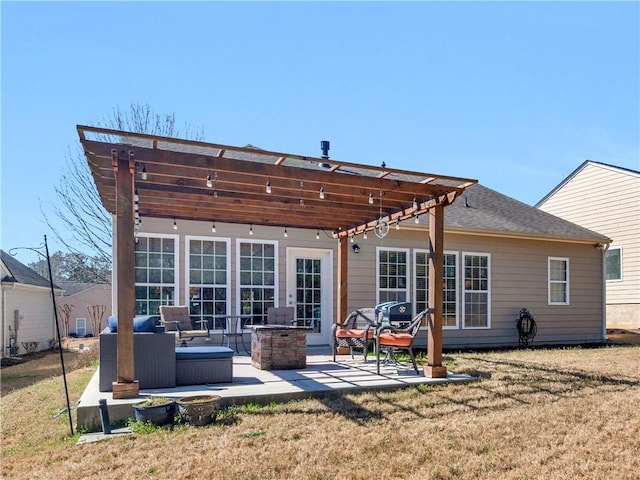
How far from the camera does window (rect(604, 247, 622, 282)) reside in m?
15.9

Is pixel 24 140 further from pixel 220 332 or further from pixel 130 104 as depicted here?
pixel 220 332

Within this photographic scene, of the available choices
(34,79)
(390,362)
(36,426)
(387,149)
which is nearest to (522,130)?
(387,149)

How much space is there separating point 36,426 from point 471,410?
14.1 ft

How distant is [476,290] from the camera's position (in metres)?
11.2

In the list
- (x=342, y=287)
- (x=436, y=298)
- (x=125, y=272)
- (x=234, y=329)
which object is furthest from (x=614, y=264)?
(x=125, y=272)

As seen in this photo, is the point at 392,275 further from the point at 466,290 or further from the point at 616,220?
the point at 616,220

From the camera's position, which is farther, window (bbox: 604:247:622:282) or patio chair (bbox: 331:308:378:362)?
window (bbox: 604:247:622:282)

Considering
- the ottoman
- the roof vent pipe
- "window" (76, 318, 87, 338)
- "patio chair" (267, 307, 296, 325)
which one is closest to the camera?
the ottoman

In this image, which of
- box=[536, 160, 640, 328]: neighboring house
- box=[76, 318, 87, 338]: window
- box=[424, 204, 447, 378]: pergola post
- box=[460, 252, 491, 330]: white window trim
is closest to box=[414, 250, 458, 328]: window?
box=[460, 252, 491, 330]: white window trim

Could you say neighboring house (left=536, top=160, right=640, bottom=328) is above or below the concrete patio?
above

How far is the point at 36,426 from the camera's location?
471cm

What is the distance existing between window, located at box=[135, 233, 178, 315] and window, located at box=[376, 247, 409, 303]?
418 centimetres

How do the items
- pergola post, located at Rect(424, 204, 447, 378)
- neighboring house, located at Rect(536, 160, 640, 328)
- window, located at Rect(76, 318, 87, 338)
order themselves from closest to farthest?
pergola post, located at Rect(424, 204, 447, 378) → neighboring house, located at Rect(536, 160, 640, 328) → window, located at Rect(76, 318, 87, 338)

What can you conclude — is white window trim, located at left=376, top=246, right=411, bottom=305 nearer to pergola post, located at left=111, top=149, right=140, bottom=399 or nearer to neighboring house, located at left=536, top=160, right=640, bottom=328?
pergola post, located at left=111, top=149, right=140, bottom=399
